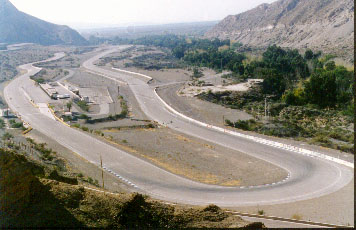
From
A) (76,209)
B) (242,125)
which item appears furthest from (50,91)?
(76,209)

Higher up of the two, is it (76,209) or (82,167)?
(76,209)

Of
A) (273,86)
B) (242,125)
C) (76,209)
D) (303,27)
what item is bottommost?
(242,125)

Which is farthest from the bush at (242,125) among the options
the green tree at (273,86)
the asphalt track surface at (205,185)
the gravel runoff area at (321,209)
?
the green tree at (273,86)

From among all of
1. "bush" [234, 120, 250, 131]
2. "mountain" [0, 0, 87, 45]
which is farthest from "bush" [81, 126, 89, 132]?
"mountain" [0, 0, 87, 45]

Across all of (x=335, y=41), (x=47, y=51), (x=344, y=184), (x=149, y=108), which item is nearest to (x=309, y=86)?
(x=149, y=108)

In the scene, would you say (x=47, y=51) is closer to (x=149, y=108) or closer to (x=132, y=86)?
(x=132, y=86)

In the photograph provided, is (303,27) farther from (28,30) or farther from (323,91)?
(28,30)

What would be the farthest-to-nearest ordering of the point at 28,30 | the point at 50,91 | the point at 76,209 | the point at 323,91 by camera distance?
the point at 28,30, the point at 50,91, the point at 323,91, the point at 76,209
